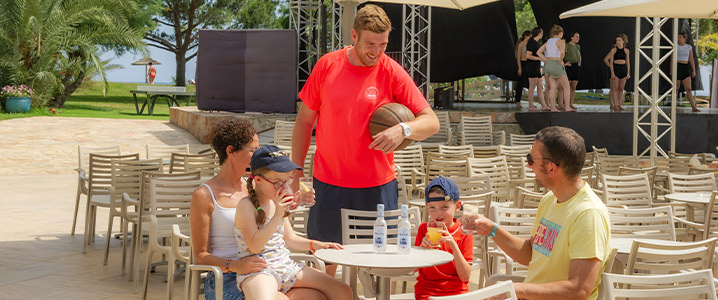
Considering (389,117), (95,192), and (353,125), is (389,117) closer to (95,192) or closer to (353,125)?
(353,125)

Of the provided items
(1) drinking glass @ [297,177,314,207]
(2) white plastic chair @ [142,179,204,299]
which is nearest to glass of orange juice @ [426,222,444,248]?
(1) drinking glass @ [297,177,314,207]

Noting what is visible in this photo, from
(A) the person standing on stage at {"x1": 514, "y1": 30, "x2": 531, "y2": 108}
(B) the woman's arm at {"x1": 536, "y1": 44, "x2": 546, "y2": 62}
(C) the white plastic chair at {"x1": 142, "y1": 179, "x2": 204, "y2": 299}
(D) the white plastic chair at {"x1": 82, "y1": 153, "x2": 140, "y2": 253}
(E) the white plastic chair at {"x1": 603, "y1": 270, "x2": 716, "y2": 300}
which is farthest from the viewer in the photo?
(A) the person standing on stage at {"x1": 514, "y1": 30, "x2": 531, "y2": 108}

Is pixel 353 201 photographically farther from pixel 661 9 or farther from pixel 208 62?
pixel 208 62

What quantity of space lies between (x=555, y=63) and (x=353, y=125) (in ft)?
38.6

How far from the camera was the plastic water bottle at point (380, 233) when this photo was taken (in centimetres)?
395

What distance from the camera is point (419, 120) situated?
4.42 metres

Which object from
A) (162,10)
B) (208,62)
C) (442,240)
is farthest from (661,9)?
(162,10)

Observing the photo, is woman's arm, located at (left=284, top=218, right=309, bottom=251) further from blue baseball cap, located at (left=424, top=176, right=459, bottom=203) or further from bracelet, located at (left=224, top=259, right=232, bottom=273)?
blue baseball cap, located at (left=424, top=176, right=459, bottom=203)

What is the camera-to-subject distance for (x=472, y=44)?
20.1 m

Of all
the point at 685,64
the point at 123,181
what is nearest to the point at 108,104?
the point at 685,64

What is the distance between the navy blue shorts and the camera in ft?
15.0

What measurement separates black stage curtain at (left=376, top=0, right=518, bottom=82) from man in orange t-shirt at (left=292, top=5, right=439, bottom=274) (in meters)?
15.6

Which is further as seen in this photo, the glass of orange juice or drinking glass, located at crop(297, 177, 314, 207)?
the glass of orange juice

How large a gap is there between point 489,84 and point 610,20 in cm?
509
